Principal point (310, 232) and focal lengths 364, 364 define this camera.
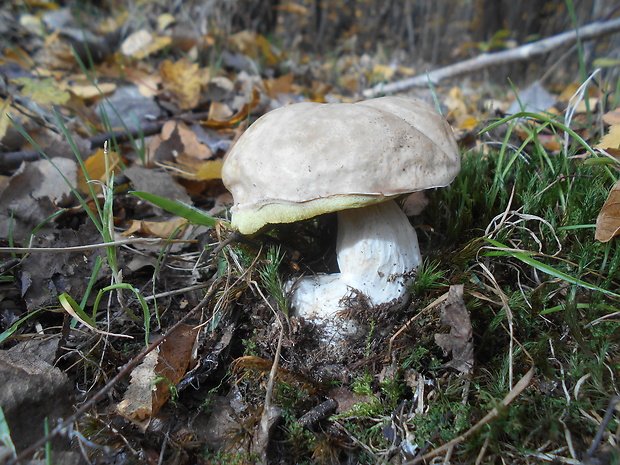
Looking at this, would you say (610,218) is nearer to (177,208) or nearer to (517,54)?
(177,208)

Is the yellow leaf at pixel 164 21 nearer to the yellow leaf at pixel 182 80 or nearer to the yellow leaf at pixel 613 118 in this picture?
the yellow leaf at pixel 182 80

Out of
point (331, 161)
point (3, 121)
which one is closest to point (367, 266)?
point (331, 161)

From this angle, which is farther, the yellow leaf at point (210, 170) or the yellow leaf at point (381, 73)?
the yellow leaf at point (381, 73)

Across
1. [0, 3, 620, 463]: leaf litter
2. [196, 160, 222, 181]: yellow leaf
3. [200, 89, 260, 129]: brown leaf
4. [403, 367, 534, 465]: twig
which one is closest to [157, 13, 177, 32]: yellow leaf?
[200, 89, 260, 129]: brown leaf

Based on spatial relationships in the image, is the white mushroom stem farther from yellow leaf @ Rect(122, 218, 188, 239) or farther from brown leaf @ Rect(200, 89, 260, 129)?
brown leaf @ Rect(200, 89, 260, 129)

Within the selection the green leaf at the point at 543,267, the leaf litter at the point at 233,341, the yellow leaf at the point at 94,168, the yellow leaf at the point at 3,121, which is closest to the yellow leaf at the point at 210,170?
the leaf litter at the point at 233,341

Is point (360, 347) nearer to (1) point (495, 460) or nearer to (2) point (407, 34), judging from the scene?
(1) point (495, 460)
